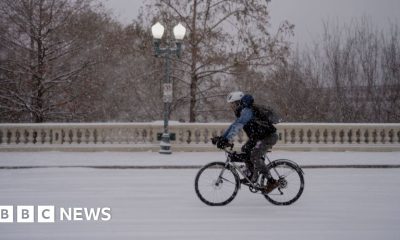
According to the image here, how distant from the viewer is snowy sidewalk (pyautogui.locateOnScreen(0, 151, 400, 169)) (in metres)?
13.1

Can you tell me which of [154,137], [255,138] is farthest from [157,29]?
[255,138]

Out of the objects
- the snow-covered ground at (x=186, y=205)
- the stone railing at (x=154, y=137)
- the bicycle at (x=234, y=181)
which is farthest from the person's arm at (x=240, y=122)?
the stone railing at (x=154, y=137)

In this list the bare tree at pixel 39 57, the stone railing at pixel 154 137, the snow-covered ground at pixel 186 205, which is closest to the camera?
the snow-covered ground at pixel 186 205

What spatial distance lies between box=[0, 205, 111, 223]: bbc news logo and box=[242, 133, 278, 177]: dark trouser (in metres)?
2.39

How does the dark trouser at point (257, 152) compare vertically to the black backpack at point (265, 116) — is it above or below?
below

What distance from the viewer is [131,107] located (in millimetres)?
30688

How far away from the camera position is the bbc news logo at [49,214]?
688cm

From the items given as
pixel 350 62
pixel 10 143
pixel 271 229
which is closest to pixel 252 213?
pixel 271 229

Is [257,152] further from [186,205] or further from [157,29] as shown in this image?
[157,29]

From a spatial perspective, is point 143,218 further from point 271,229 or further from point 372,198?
point 372,198

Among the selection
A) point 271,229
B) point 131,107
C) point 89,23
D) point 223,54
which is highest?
point 89,23

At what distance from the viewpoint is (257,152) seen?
7.65m

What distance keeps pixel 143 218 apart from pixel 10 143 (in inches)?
428

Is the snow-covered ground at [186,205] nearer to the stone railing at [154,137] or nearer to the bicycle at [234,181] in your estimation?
the bicycle at [234,181]
